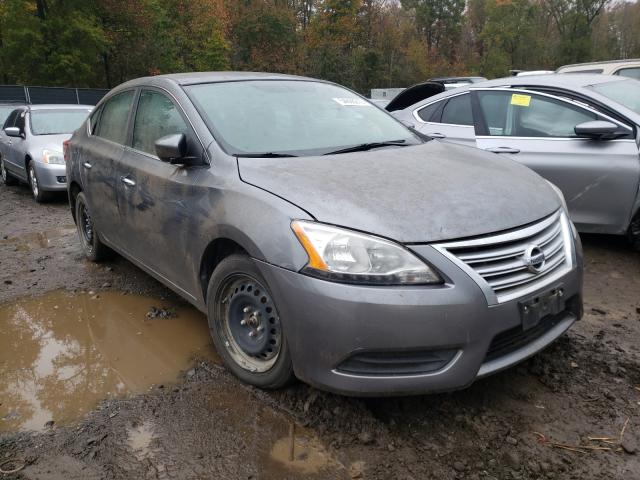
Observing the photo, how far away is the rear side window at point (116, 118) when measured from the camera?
411cm

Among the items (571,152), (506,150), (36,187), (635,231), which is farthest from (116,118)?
(36,187)

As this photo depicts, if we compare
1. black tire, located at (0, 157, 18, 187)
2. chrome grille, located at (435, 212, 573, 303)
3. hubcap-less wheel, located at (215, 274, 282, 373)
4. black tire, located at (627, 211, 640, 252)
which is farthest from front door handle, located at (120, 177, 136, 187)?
black tire, located at (0, 157, 18, 187)

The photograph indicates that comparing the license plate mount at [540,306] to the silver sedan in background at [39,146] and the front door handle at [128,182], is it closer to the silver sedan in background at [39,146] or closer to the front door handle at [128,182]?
the front door handle at [128,182]

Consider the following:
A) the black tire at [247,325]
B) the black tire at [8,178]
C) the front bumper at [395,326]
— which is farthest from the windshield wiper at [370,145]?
the black tire at [8,178]

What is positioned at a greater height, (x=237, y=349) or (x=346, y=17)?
(x=346, y=17)

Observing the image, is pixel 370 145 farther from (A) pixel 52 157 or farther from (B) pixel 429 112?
(A) pixel 52 157

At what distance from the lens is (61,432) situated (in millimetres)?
2598

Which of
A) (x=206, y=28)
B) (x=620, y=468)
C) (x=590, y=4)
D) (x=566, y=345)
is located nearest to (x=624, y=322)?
(x=566, y=345)

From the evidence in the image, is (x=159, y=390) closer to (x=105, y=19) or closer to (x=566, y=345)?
(x=566, y=345)

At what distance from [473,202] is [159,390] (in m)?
1.93

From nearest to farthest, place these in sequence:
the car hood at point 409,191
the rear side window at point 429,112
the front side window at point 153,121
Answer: the car hood at point 409,191
the front side window at point 153,121
the rear side window at point 429,112

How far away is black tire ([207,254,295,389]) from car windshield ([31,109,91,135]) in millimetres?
7350

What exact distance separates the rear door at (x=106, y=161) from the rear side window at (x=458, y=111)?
10.1ft

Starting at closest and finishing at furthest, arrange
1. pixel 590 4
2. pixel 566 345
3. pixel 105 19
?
pixel 566 345, pixel 105 19, pixel 590 4
